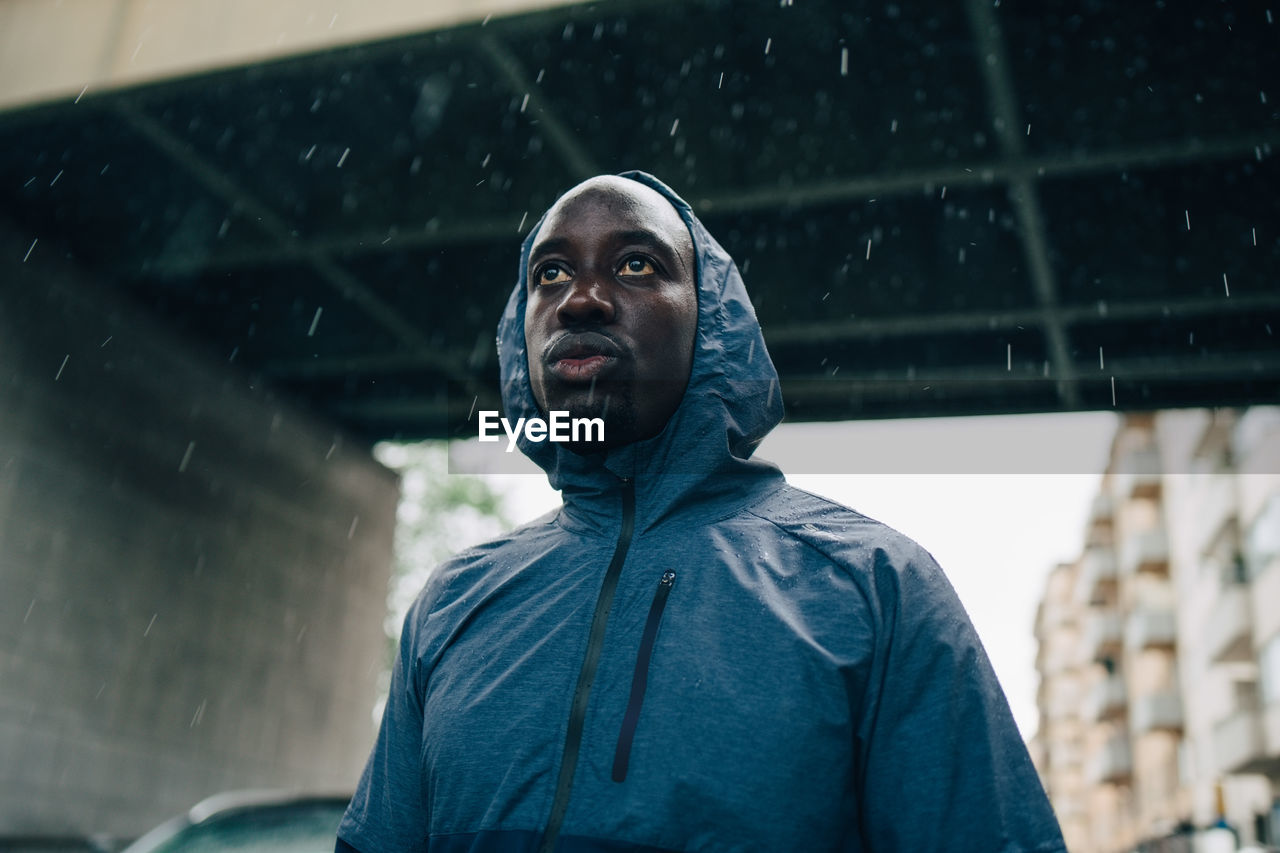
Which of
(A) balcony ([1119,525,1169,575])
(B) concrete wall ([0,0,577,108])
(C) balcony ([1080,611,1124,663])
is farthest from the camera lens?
(C) balcony ([1080,611,1124,663])

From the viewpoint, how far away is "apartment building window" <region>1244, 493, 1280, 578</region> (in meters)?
26.0

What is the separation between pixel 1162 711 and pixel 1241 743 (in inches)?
781

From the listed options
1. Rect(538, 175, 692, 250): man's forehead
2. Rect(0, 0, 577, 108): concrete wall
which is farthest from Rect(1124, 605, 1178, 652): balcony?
Rect(538, 175, 692, 250): man's forehead

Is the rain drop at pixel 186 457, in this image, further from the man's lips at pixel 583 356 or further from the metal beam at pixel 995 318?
the man's lips at pixel 583 356

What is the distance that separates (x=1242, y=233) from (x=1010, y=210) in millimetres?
1537

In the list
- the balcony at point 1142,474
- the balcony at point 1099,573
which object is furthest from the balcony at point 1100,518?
the balcony at point 1142,474

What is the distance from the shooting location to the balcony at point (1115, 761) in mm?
58438

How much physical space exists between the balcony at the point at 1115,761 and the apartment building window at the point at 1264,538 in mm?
33038

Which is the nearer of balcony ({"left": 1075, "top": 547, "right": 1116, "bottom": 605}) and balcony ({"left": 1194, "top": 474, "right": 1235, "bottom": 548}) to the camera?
balcony ({"left": 1194, "top": 474, "right": 1235, "bottom": 548})

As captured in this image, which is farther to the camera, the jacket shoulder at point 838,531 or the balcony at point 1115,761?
the balcony at point 1115,761

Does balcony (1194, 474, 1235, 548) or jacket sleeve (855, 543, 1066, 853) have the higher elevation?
balcony (1194, 474, 1235, 548)

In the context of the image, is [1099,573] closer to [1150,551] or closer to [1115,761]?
[1115,761]

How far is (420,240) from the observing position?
26.7ft

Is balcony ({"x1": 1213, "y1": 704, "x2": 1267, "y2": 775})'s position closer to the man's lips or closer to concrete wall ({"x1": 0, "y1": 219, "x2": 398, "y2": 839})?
concrete wall ({"x1": 0, "y1": 219, "x2": 398, "y2": 839})
